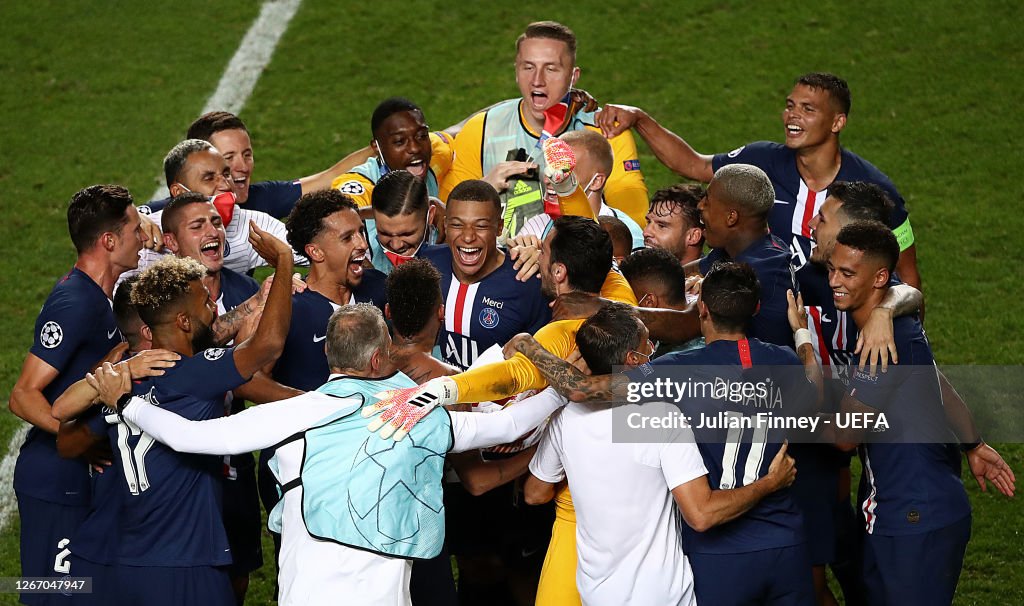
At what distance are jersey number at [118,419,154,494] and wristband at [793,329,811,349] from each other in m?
2.70

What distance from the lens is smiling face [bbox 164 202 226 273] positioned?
5.77 metres

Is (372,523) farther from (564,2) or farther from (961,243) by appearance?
(564,2)

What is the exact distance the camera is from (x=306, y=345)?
537cm

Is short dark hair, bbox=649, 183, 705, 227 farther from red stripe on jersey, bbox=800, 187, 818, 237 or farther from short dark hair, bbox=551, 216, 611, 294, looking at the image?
short dark hair, bbox=551, 216, 611, 294

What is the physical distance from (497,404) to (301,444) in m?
1.00

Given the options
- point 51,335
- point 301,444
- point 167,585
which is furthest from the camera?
point 51,335

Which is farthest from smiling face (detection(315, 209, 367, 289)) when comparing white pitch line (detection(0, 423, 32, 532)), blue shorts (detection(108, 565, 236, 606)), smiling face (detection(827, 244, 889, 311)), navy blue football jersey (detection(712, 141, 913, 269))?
white pitch line (detection(0, 423, 32, 532))

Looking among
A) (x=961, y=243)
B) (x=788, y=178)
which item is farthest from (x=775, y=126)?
(x=788, y=178)

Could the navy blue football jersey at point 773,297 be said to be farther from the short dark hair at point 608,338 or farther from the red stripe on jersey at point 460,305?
the red stripe on jersey at point 460,305

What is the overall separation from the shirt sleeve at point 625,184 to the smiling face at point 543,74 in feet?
1.40

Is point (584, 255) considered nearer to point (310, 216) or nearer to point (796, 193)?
point (310, 216)

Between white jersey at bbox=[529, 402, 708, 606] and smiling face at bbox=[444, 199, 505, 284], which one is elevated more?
smiling face at bbox=[444, 199, 505, 284]

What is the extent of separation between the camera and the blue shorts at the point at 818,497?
216 inches

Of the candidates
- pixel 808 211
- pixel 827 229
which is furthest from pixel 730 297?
pixel 808 211
